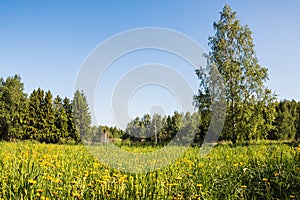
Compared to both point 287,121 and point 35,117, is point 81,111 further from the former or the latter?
point 287,121

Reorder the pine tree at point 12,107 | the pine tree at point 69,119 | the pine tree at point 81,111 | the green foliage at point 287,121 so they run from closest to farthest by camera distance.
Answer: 1. the pine tree at point 81,111
2. the pine tree at point 12,107
3. the pine tree at point 69,119
4. the green foliage at point 287,121

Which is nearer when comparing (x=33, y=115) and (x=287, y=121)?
(x=33, y=115)

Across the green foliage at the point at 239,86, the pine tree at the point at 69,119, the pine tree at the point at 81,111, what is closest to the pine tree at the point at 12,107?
the pine tree at the point at 69,119

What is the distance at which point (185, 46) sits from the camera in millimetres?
8094

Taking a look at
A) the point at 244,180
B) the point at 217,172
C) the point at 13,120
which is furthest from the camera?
the point at 13,120

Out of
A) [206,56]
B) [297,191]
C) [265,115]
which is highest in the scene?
[206,56]

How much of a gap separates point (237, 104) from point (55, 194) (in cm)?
1791

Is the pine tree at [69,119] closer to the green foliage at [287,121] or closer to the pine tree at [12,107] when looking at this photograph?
the pine tree at [12,107]

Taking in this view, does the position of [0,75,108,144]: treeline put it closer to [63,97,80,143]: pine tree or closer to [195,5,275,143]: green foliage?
[63,97,80,143]: pine tree

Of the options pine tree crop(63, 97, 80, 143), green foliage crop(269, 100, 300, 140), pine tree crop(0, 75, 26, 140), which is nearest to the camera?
pine tree crop(0, 75, 26, 140)

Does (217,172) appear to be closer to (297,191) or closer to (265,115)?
(297,191)

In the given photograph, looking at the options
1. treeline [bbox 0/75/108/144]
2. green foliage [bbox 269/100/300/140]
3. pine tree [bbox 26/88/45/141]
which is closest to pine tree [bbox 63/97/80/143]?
treeline [bbox 0/75/108/144]

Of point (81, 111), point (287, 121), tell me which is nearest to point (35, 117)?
point (81, 111)

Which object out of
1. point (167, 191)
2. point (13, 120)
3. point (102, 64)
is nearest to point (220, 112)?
point (102, 64)
